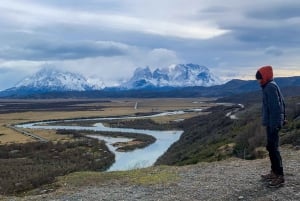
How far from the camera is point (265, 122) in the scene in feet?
43.4

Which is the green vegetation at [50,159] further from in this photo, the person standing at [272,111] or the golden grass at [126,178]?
the person standing at [272,111]

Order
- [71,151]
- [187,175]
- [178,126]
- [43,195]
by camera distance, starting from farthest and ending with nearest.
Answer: [178,126]
[71,151]
[187,175]
[43,195]

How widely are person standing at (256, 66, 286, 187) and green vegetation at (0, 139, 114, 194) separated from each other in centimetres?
2946

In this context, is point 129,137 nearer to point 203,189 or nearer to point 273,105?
point 203,189

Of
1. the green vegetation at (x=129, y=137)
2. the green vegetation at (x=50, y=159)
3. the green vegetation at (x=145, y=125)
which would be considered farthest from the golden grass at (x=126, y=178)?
the green vegetation at (x=145, y=125)

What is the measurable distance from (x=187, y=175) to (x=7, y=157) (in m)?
50.0

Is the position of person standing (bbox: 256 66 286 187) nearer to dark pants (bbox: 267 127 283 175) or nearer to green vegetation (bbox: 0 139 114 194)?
dark pants (bbox: 267 127 283 175)

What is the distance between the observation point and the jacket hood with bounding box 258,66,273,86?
43.5ft

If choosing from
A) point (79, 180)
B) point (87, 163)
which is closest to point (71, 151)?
point (87, 163)

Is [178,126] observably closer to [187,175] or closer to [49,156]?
[49,156]

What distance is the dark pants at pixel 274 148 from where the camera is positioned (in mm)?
13133

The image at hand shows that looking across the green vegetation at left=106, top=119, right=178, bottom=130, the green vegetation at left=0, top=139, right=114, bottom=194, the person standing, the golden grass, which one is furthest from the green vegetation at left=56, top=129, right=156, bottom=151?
the person standing

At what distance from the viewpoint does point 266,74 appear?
521 inches

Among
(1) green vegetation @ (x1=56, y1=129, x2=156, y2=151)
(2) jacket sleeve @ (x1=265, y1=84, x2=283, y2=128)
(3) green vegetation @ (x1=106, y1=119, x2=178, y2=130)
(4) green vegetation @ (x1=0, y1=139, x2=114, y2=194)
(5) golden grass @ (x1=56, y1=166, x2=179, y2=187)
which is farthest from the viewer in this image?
(3) green vegetation @ (x1=106, y1=119, x2=178, y2=130)
